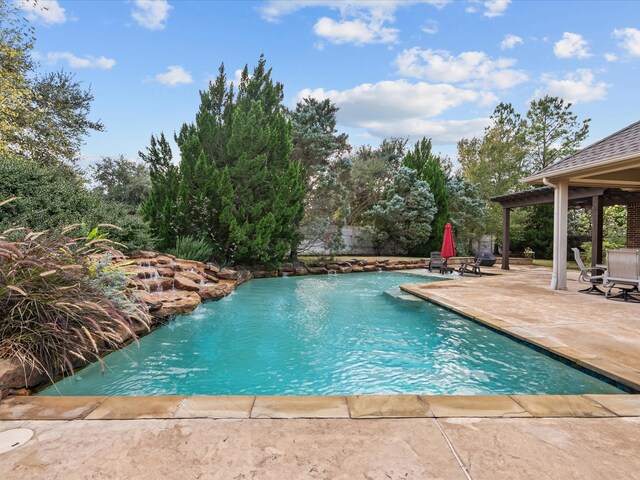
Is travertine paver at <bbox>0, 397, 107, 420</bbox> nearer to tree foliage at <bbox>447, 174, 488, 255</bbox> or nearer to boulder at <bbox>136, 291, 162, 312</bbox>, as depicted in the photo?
boulder at <bbox>136, 291, 162, 312</bbox>

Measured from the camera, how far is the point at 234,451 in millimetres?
1793

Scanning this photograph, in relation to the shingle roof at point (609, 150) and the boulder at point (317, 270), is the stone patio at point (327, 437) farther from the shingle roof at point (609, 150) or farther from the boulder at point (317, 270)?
the boulder at point (317, 270)

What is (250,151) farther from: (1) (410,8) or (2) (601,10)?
(2) (601,10)

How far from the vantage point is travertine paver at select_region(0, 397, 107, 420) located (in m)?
2.18

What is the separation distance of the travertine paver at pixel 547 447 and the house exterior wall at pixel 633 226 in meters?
11.9

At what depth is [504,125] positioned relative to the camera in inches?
862

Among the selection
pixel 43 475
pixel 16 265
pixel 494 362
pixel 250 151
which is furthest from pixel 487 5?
pixel 43 475

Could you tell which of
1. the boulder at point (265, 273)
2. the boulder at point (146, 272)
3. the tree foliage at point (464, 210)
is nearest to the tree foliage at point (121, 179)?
the boulder at point (265, 273)

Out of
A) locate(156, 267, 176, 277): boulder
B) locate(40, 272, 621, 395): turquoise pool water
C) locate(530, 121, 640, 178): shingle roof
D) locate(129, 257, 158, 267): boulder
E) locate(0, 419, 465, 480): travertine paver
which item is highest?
locate(530, 121, 640, 178): shingle roof

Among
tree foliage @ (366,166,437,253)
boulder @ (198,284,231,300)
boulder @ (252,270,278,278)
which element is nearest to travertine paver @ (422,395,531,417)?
boulder @ (198,284,231,300)

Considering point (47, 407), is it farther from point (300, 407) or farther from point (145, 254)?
point (145, 254)

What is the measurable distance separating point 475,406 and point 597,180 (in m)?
8.25

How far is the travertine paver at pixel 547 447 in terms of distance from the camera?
5.39ft

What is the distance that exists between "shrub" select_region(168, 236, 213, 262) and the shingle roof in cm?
896
